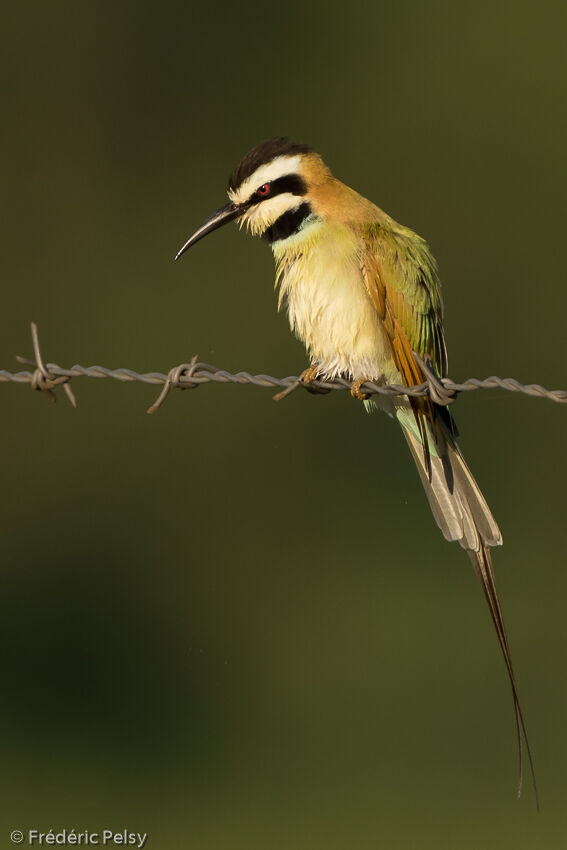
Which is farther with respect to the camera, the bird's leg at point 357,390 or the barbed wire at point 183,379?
the bird's leg at point 357,390

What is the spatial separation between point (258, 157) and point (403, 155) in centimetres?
663

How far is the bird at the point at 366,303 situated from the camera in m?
3.59

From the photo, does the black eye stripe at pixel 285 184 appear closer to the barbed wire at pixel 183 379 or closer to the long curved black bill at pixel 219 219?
the long curved black bill at pixel 219 219

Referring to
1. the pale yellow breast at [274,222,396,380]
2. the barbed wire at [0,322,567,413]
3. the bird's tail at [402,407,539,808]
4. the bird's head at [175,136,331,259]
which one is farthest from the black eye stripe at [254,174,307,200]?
the barbed wire at [0,322,567,413]

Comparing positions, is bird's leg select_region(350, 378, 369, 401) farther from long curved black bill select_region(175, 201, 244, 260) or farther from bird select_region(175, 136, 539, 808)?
long curved black bill select_region(175, 201, 244, 260)

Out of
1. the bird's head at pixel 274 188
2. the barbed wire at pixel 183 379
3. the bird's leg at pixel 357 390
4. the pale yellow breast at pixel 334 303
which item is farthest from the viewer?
the bird's head at pixel 274 188

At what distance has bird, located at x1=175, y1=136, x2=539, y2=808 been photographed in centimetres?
359

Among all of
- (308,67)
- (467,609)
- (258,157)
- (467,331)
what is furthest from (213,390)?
(258,157)

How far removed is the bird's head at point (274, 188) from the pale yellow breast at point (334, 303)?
0.26 ft

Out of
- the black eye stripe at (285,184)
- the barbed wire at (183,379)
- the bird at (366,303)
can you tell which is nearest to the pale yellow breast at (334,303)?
the bird at (366,303)

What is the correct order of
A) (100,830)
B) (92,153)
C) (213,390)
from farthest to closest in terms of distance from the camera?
Result: (92,153) → (213,390) → (100,830)

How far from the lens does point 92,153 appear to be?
33.7ft

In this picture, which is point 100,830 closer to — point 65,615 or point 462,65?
point 65,615

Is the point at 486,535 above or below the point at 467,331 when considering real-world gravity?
below
